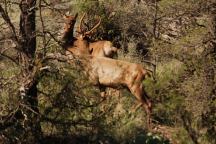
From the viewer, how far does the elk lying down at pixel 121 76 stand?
1287 centimetres

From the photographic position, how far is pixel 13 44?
993cm

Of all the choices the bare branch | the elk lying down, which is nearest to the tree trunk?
the bare branch

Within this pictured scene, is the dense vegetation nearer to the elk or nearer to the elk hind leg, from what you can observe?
the elk hind leg

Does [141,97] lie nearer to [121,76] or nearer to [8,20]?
[121,76]

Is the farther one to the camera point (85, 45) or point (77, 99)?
point (85, 45)

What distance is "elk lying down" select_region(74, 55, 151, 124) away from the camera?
12.9 m

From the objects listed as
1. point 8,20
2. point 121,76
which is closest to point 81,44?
point 121,76

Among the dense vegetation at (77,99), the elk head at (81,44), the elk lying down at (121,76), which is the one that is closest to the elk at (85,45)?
the elk head at (81,44)

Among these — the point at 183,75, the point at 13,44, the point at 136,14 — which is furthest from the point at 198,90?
the point at 136,14

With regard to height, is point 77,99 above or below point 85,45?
above

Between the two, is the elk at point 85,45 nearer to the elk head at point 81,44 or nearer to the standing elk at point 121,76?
the elk head at point 81,44

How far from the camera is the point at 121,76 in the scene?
13312 millimetres

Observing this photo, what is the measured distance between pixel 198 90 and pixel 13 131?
3.66 meters

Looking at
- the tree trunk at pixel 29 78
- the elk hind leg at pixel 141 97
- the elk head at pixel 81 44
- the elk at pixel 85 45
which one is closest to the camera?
the tree trunk at pixel 29 78
